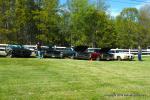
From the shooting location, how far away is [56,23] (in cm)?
6581

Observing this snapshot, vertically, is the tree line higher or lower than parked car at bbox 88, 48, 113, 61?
higher

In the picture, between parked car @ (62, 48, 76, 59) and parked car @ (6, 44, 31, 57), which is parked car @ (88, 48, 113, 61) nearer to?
parked car @ (62, 48, 76, 59)

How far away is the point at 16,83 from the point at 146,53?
150 feet

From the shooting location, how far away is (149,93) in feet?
48.3

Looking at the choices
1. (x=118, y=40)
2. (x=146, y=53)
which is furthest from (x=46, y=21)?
(x=118, y=40)

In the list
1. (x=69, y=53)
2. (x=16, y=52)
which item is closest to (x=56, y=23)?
(x=69, y=53)

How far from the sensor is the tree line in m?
63.3

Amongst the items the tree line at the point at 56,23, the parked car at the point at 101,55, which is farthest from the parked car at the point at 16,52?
the tree line at the point at 56,23

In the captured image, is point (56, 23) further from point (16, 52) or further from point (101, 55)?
point (16, 52)

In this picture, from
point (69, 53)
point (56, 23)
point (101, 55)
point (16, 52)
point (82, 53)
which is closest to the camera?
point (16, 52)

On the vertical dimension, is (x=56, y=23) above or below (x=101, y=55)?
above

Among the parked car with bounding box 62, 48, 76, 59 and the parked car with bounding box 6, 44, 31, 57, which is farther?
the parked car with bounding box 62, 48, 76, 59

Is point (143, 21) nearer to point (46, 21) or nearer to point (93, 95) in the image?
point (46, 21)

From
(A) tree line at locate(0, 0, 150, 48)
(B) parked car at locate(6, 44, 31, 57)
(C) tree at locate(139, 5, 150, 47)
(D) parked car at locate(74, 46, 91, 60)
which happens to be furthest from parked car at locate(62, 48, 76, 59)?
(C) tree at locate(139, 5, 150, 47)
